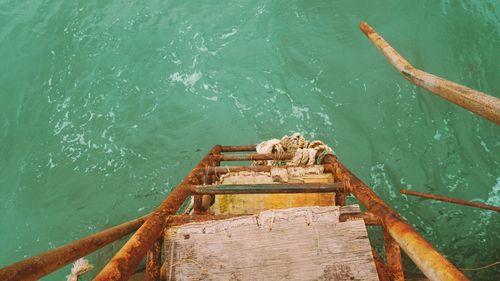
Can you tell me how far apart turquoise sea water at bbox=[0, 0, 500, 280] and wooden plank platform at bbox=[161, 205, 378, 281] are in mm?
4634

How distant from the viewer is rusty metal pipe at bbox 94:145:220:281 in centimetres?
132

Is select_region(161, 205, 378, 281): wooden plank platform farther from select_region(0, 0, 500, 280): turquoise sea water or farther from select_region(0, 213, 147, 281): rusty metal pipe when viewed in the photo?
select_region(0, 0, 500, 280): turquoise sea water

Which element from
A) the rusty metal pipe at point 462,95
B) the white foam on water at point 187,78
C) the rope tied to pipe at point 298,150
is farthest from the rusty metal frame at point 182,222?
the white foam on water at point 187,78

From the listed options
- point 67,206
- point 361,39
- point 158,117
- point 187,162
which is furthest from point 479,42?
point 67,206

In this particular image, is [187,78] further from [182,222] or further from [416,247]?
[416,247]

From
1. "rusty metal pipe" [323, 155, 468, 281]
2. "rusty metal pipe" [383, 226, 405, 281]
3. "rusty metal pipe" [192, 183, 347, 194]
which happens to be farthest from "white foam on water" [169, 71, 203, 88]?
"rusty metal pipe" [383, 226, 405, 281]

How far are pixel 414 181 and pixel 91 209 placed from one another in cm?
681

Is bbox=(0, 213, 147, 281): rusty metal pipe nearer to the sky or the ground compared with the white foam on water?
nearer to the ground

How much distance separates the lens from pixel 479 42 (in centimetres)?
793

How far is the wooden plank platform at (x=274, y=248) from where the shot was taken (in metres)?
1.73

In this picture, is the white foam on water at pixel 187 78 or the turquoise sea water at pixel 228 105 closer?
the turquoise sea water at pixel 228 105

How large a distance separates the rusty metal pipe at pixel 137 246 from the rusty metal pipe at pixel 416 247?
1.23 meters

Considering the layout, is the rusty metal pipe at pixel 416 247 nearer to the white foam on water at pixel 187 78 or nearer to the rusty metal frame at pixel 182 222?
the rusty metal frame at pixel 182 222

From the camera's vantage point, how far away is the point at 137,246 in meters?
1.54
